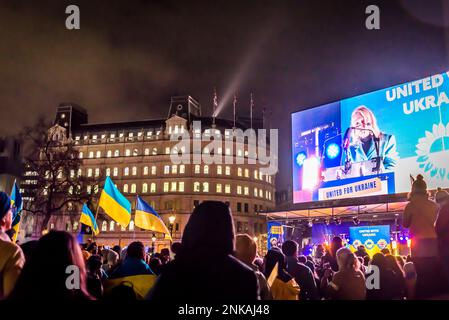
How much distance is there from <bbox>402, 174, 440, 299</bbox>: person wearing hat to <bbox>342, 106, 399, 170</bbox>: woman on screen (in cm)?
2178

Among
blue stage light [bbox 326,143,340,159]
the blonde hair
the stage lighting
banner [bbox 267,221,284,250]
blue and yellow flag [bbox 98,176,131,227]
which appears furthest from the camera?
the stage lighting

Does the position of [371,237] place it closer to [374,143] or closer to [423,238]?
[374,143]

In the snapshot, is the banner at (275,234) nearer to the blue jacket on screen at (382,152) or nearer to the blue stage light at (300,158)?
the blue stage light at (300,158)

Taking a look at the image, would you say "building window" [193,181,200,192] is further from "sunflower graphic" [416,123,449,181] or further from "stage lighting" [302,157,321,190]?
"sunflower graphic" [416,123,449,181]

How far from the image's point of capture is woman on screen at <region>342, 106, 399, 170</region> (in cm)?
2648

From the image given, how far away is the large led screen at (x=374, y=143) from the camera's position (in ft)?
80.0

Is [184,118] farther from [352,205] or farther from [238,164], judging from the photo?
[352,205]

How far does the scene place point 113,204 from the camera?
48.8ft

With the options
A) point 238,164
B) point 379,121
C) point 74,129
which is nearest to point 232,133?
point 238,164

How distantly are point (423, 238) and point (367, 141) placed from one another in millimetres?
23420

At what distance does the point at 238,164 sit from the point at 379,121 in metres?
58.6

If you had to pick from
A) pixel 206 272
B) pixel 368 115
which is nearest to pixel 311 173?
pixel 368 115

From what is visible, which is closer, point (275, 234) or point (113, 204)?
point (113, 204)

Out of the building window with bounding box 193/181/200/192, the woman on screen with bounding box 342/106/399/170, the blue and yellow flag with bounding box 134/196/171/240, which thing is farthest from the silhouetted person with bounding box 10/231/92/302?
the building window with bounding box 193/181/200/192
